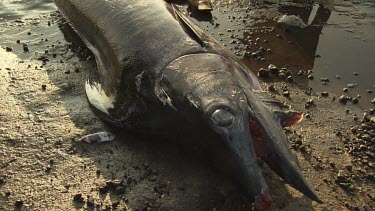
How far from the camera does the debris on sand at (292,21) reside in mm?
7047

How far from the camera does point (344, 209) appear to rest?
3635 millimetres

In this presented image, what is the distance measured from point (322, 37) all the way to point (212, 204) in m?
4.02

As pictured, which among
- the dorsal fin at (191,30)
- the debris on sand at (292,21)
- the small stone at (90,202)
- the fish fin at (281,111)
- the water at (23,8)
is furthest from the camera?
the water at (23,8)

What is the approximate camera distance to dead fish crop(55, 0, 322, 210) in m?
3.30

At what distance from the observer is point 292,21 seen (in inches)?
279

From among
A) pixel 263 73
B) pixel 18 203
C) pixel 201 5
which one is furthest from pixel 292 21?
pixel 18 203

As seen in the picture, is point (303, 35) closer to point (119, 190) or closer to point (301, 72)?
point (301, 72)

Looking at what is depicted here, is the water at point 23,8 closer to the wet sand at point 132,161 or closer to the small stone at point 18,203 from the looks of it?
the wet sand at point 132,161

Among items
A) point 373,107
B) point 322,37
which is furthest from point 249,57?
point 373,107

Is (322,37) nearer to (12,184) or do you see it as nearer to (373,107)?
(373,107)

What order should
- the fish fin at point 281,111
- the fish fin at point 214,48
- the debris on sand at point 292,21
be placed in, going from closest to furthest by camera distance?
the fish fin at point 281,111
the fish fin at point 214,48
the debris on sand at point 292,21

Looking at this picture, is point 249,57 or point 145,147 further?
point 249,57

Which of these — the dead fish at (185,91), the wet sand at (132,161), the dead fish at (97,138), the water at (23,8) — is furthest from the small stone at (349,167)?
the water at (23,8)

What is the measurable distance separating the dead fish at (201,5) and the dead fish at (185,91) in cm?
239
